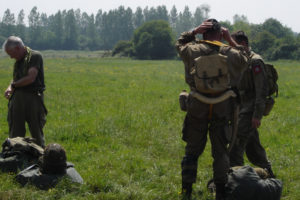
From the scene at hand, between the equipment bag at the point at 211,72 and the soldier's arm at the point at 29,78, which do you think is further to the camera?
the soldier's arm at the point at 29,78

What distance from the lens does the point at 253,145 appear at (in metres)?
5.66

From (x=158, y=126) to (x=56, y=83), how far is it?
11.1 m

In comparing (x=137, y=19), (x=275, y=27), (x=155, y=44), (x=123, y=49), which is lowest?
(x=123, y=49)

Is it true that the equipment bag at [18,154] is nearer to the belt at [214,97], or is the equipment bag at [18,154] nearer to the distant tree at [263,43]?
the belt at [214,97]

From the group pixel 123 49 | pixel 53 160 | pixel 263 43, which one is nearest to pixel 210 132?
pixel 53 160

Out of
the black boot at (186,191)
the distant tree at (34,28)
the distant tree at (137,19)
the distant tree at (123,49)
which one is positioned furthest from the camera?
the distant tree at (137,19)

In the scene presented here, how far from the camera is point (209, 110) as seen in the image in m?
4.45

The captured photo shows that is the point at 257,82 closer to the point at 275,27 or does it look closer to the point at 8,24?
the point at 275,27

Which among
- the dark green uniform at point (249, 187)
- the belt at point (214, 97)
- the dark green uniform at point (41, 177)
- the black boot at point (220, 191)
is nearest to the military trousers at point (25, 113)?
the dark green uniform at point (41, 177)

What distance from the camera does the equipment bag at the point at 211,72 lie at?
4316 millimetres

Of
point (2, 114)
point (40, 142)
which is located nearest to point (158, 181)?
point (40, 142)

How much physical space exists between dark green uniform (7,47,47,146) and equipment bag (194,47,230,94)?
2.88m

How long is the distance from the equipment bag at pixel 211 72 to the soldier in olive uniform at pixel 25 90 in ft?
9.32

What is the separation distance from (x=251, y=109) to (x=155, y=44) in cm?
7604
